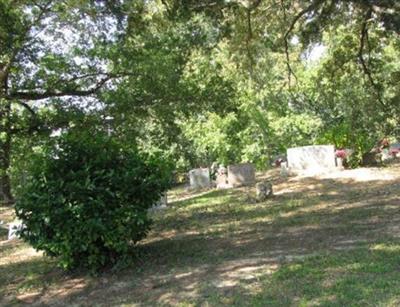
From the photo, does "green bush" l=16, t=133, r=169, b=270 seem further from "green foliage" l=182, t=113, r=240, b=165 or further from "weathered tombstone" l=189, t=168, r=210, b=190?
"green foliage" l=182, t=113, r=240, b=165

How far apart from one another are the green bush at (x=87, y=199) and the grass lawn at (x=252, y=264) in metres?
0.38

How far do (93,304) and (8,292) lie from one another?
1602mm

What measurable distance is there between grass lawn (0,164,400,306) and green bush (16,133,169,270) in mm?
380

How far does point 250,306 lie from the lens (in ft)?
16.1

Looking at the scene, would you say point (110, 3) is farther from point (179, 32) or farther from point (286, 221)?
point (286, 221)

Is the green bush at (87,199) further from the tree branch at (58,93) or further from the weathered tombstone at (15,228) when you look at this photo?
the tree branch at (58,93)

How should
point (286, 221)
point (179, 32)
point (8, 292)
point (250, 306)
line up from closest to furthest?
point (250, 306) → point (8, 292) → point (286, 221) → point (179, 32)

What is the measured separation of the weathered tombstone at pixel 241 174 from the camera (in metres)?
17.4

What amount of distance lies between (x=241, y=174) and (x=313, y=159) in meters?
2.31

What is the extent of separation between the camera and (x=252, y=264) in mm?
6324

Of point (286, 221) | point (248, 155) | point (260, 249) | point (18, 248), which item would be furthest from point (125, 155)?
point (248, 155)


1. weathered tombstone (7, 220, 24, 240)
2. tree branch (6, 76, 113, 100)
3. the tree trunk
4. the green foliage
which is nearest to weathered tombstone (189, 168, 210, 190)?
the green foliage

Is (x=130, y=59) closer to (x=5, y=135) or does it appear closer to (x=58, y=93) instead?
(x=58, y=93)

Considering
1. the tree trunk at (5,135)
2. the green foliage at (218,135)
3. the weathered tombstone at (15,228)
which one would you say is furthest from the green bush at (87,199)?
the green foliage at (218,135)
